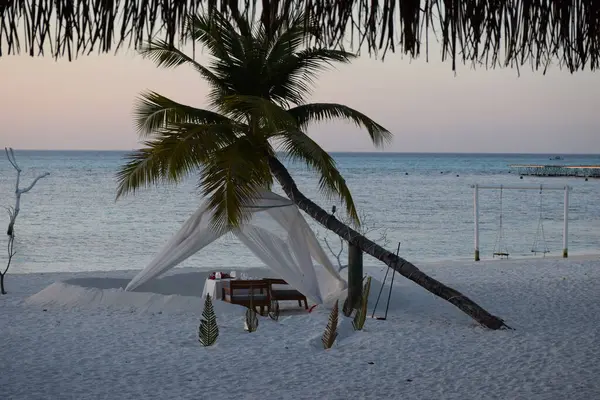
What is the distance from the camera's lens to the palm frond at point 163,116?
9.12 m

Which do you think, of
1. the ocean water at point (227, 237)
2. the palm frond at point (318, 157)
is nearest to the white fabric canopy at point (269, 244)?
the palm frond at point (318, 157)

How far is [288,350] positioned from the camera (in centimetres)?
732

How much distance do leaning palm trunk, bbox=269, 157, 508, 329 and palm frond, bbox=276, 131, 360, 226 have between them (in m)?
0.37

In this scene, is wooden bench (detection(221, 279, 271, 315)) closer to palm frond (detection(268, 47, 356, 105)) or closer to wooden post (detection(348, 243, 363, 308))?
wooden post (detection(348, 243, 363, 308))

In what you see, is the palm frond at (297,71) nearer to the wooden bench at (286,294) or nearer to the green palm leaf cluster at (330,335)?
the wooden bench at (286,294)

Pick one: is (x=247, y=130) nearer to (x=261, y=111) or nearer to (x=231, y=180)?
(x=261, y=111)

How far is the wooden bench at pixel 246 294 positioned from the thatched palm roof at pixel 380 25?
7154 mm

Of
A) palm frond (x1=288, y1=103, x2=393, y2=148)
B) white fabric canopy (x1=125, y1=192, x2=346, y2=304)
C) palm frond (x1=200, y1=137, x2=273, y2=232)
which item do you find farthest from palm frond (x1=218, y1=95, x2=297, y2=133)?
white fabric canopy (x1=125, y1=192, x2=346, y2=304)

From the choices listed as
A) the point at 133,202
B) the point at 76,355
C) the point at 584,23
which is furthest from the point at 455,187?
the point at 584,23

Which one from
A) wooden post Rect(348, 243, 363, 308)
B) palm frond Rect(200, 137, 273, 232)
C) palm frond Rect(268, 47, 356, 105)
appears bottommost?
wooden post Rect(348, 243, 363, 308)

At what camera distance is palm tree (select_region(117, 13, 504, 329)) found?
8.17m

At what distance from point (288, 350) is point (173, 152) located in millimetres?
2217

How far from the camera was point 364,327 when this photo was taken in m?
8.48

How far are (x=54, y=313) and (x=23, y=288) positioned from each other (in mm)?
2803
